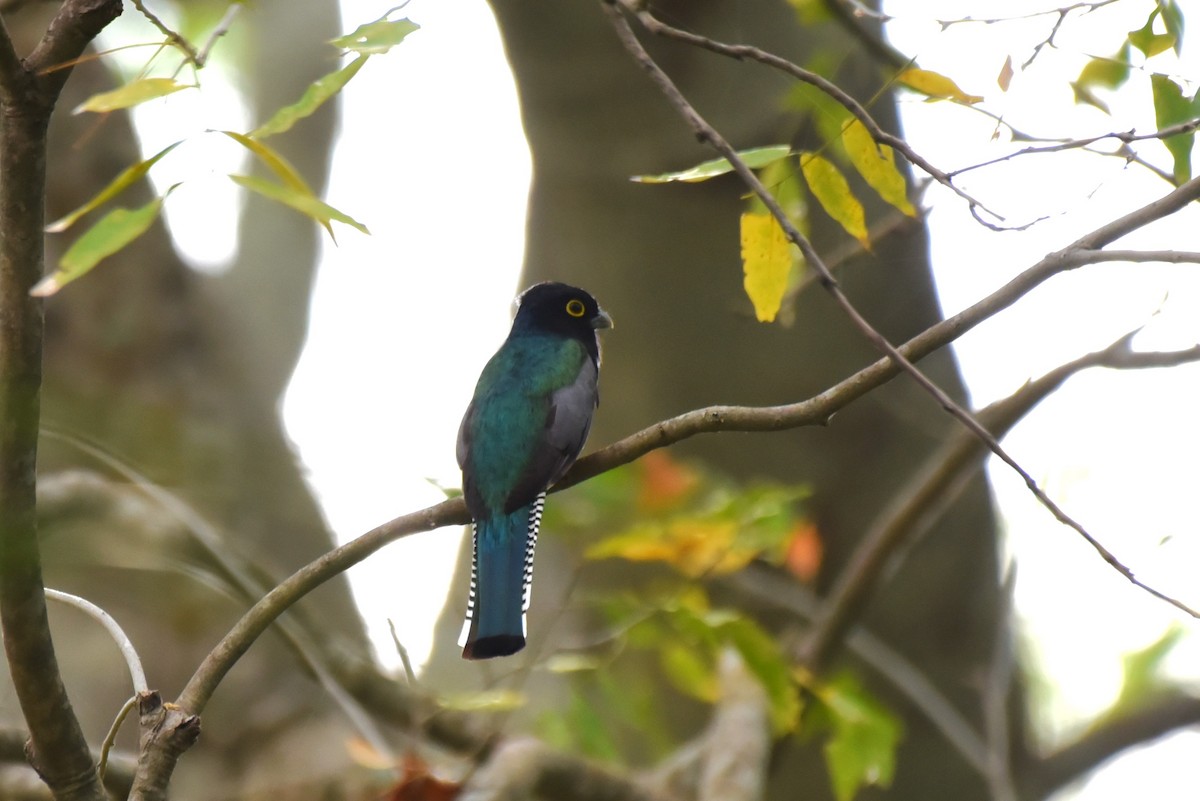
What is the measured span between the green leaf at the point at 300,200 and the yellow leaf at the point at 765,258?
895 millimetres

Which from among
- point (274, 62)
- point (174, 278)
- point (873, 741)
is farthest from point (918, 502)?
point (274, 62)

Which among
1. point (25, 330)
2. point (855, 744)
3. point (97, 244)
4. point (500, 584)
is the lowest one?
point (855, 744)

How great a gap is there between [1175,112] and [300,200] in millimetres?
1748

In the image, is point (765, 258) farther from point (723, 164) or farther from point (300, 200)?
point (300, 200)

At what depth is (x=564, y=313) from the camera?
4.93 m

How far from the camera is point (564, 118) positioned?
586cm

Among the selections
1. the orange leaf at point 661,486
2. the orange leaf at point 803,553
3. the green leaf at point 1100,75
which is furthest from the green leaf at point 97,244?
the orange leaf at point 803,553

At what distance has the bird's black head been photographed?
491 centimetres

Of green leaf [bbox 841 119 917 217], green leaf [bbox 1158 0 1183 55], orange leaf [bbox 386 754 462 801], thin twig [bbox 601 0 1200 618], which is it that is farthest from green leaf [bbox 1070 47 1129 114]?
orange leaf [bbox 386 754 462 801]

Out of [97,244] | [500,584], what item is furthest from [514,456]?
[97,244]

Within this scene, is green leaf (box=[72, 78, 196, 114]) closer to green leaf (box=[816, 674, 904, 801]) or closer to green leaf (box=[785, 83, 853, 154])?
green leaf (box=[785, 83, 853, 154])

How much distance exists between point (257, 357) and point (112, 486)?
231 cm

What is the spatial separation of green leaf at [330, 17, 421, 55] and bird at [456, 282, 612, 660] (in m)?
1.30

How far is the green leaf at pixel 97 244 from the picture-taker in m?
1.76
